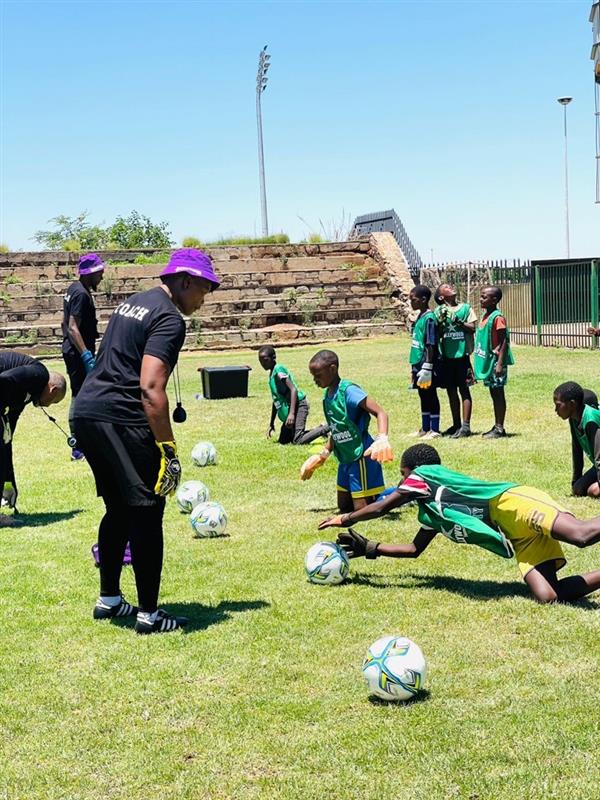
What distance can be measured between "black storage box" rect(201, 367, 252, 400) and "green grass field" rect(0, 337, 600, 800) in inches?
335

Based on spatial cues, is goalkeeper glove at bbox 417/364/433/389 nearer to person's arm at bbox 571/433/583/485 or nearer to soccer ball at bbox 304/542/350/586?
person's arm at bbox 571/433/583/485

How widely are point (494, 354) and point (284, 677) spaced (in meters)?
7.77

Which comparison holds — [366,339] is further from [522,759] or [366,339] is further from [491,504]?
[522,759]

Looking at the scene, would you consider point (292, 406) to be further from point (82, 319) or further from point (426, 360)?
point (82, 319)

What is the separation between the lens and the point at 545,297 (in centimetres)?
2695

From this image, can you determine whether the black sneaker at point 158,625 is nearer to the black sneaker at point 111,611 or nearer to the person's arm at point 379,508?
the black sneaker at point 111,611

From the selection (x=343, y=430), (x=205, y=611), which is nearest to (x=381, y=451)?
(x=343, y=430)

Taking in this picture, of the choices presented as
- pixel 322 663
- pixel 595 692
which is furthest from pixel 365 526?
pixel 595 692

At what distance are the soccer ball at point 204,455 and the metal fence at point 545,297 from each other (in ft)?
51.1

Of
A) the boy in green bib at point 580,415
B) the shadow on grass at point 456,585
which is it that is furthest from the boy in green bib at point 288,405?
the shadow on grass at point 456,585

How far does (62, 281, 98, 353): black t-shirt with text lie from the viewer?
10.5 metres

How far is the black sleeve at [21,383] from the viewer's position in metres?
8.03

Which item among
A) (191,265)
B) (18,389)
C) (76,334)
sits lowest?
(18,389)

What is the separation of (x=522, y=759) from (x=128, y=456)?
2534 millimetres
